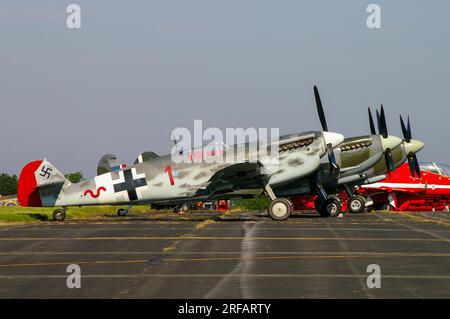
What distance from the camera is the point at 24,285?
14055mm

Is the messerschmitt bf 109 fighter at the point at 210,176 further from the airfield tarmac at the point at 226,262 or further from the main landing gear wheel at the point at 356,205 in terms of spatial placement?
the main landing gear wheel at the point at 356,205

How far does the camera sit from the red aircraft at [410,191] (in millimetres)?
55125

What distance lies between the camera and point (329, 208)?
38500 mm

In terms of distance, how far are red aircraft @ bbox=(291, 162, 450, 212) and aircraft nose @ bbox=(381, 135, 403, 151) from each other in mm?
14920

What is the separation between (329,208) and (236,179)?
277 inches

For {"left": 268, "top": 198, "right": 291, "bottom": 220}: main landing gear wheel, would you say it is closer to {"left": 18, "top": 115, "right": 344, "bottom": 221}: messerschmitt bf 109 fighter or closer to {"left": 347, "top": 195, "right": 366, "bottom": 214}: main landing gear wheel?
{"left": 18, "top": 115, "right": 344, "bottom": 221}: messerschmitt bf 109 fighter

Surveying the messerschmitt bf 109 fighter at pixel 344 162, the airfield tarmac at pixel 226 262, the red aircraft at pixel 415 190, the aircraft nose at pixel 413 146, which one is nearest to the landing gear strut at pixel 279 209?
the messerschmitt bf 109 fighter at pixel 344 162

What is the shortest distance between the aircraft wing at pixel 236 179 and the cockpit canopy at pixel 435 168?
2497cm

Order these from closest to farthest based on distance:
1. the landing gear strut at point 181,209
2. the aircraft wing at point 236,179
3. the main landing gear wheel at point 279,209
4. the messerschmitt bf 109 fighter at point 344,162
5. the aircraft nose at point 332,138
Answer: the aircraft wing at point 236,179, the main landing gear wheel at point 279,209, the aircraft nose at point 332,138, the messerschmitt bf 109 fighter at point 344,162, the landing gear strut at point 181,209

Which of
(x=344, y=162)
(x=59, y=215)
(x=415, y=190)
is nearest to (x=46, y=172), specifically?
(x=59, y=215)

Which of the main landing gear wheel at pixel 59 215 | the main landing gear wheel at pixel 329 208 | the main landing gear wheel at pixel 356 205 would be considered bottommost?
the main landing gear wheel at pixel 356 205
